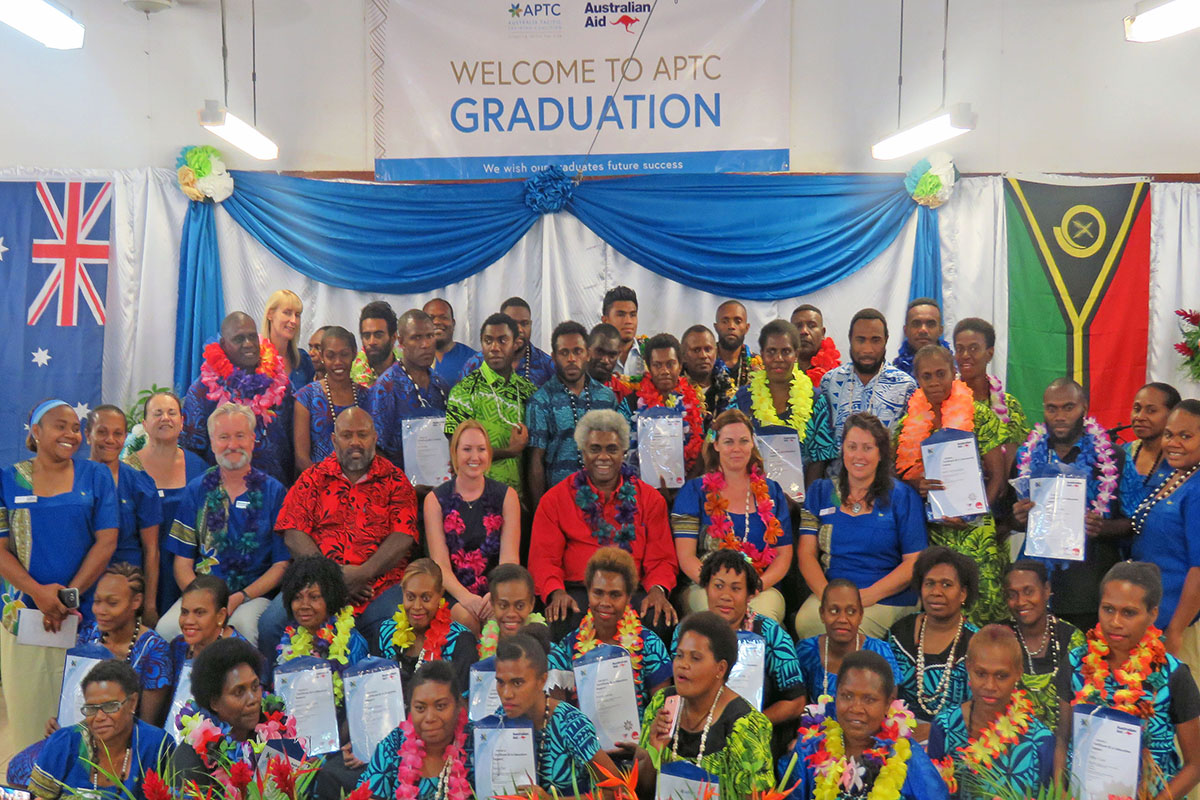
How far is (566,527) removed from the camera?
14.5 ft

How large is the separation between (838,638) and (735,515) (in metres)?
0.82

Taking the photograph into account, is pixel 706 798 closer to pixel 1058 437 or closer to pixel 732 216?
pixel 1058 437

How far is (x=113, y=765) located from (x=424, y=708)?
1066mm

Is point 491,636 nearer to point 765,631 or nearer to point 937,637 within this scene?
point 765,631

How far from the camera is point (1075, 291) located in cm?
689

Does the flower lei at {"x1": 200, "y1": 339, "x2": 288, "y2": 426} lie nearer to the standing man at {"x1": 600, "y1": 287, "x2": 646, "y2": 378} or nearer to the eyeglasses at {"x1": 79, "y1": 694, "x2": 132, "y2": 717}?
the standing man at {"x1": 600, "y1": 287, "x2": 646, "y2": 378}

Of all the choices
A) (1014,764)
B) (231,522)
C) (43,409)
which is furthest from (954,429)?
(43,409)

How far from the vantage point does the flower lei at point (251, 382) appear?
17.0 ft

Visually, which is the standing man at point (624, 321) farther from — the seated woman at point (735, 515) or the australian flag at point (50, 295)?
the australian flag at point (50, 295)

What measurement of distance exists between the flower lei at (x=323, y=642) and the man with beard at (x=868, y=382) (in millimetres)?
2437

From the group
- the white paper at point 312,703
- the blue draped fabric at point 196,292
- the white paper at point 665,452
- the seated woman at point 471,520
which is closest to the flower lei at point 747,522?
the white paper at point 665,452

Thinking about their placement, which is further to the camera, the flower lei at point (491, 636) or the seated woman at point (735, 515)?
the seated woman at point (735, 515)

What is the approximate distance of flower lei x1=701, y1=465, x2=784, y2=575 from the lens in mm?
4371

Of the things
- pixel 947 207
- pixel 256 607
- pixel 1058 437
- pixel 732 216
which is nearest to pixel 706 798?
pixel 256 607
